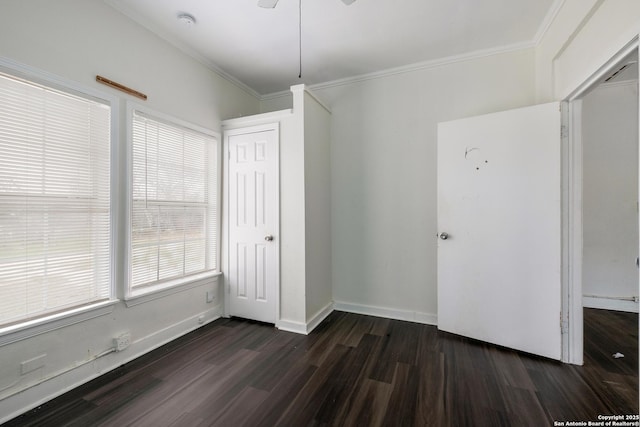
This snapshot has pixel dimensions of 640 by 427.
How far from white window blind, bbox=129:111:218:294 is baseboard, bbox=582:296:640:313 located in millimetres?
4320

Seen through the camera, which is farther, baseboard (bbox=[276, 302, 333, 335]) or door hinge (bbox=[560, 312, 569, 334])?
baseboard (bbox=[276, 302, 333, 335])

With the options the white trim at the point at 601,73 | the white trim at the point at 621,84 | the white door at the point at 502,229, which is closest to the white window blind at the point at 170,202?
the white door at the point at 502,229

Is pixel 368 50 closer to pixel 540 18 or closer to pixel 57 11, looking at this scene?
pixel 540 18

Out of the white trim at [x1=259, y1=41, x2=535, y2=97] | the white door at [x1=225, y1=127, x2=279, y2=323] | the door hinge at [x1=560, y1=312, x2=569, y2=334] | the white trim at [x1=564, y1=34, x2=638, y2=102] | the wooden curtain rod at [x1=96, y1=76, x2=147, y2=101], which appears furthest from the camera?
the white door at [x1=225, y1=127, x2=279, y2=323]

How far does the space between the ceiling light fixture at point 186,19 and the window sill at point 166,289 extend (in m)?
2.28

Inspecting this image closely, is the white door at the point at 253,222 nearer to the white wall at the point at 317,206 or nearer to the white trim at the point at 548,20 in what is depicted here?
the white wall at the point at 317,206

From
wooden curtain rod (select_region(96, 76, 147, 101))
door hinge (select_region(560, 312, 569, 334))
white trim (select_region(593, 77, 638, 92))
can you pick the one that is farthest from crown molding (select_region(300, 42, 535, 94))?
door hinge (select_region(560, 312, 569, 334))

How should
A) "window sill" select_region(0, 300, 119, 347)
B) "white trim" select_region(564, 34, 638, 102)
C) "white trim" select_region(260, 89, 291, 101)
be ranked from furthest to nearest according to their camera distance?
"white trim" select_region(260, 89, 291, 101) → "window sill" select_region(0, 300, 119, 347) → "white trim" select_region(564, 34, 638, 102)

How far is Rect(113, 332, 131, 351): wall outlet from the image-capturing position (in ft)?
6.66

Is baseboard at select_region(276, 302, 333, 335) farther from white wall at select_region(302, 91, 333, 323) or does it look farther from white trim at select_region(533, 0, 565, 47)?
white trim at select_region(533, 0, 565, 47)

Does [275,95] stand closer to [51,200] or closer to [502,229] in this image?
[51,200]

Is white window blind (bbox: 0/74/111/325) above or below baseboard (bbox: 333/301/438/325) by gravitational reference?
above

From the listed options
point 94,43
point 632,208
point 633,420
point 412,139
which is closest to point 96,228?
point 94,43

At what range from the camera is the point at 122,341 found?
6.74 ft
